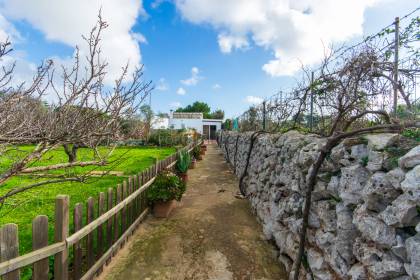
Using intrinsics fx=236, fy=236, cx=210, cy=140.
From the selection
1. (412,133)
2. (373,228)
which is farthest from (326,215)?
(412,133)

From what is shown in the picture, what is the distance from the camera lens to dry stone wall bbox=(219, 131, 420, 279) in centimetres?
123

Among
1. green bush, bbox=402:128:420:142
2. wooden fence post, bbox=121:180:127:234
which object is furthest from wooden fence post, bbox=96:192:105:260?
green bush, bbox=402:128:420:142

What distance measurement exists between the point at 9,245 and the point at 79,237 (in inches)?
28.0

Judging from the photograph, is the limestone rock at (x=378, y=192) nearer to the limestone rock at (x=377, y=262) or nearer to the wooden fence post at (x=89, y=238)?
the limestone rock at (x=377, y=262)

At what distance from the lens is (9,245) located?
142 centimetres

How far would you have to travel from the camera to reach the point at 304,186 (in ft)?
8.24

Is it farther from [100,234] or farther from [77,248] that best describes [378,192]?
[100,234]

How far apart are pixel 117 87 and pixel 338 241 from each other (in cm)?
202

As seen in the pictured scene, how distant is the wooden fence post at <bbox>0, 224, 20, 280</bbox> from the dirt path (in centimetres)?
118

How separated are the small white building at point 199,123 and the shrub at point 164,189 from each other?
27.7m

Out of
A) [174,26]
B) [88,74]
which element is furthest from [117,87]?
[174,26]

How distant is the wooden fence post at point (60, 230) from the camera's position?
1.87m

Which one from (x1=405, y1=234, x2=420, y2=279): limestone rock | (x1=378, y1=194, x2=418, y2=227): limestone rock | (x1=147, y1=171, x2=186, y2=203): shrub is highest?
(x1=378, y1=194, x2=418, y2=227): limestone rock

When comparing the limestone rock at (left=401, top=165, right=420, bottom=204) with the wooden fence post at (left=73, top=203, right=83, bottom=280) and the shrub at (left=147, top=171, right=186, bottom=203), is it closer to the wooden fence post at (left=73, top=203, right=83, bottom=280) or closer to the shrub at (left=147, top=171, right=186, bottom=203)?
the wooden fence post at (left=73, top=203, right=83, bottom=280)
